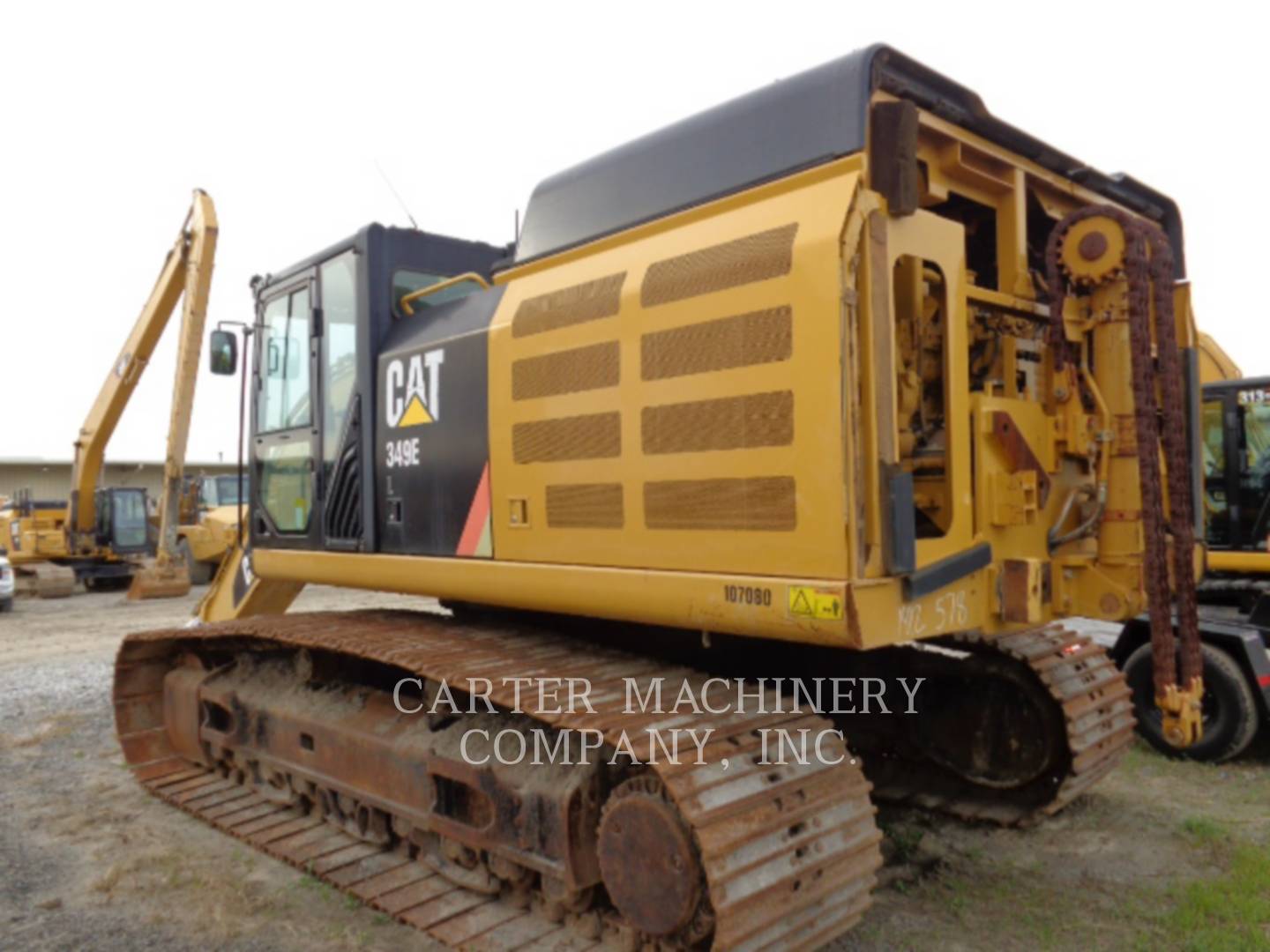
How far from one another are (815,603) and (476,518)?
5.62ft

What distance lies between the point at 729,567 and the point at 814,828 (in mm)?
827

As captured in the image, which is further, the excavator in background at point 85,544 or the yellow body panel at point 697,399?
the excavator in background at point 85,544

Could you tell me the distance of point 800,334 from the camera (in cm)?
295

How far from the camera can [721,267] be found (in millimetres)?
3227

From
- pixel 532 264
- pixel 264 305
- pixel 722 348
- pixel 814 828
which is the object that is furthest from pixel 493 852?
pixel 264 305

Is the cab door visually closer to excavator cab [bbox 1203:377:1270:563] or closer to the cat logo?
the cat logo

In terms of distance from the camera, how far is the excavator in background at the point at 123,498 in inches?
503

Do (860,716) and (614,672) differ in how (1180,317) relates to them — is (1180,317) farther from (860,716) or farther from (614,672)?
(614,672)

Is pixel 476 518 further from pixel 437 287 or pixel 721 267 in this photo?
pixel 721 267

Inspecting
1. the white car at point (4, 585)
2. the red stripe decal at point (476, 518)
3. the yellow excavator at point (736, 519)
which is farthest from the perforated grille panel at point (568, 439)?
the white car at point (4, 585)

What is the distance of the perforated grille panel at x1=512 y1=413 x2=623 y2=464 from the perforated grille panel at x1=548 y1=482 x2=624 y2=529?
0.37 feet

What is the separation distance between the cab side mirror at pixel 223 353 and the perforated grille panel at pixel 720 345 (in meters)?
3.09

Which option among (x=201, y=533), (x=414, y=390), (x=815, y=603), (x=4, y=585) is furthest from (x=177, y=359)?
(x=815, y=603)

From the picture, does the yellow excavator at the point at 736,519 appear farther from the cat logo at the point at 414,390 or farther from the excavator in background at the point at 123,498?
the excavator in background at the point at 123,498
